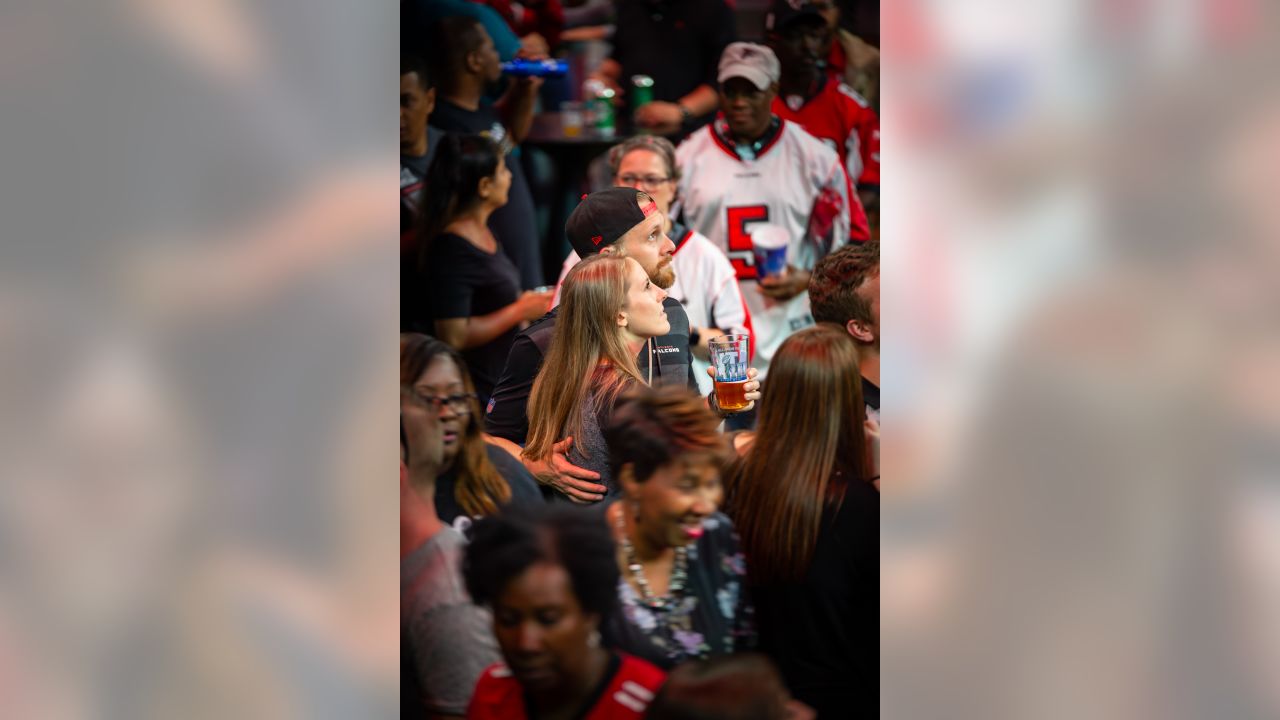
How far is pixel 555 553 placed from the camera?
5.73ft

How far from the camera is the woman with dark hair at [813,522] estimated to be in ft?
5.98

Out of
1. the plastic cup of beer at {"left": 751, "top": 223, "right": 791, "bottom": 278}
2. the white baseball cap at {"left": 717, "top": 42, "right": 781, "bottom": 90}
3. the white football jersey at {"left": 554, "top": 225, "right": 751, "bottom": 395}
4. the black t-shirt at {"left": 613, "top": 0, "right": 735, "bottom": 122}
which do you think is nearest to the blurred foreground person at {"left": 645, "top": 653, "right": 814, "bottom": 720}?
the white football jersey at {"left": 554, "top": 225, "right": 751, "bottom": 395}

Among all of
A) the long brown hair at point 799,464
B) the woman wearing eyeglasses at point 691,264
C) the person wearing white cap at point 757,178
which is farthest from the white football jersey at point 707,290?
the long brown hair at point 799,464

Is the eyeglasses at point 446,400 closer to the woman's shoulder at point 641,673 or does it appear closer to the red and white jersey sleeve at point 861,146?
the woman's shoulder at point 641,673

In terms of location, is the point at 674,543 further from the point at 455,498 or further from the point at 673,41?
the point at 673,41

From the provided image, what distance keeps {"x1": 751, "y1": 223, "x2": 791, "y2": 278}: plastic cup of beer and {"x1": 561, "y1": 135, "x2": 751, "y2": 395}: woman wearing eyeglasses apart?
7cm

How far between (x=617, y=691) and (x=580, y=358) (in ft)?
1.75

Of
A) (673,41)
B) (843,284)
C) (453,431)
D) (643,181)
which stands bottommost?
(453,431)

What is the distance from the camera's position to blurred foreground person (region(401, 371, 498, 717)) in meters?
1.80

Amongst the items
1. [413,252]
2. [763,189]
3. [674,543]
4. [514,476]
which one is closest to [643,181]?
[763,189]
